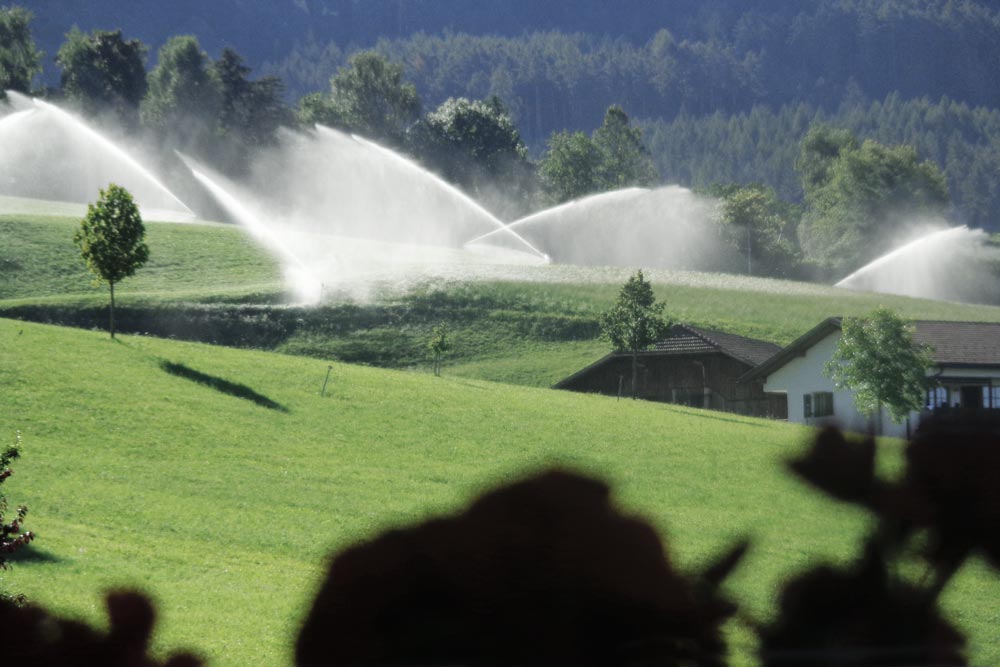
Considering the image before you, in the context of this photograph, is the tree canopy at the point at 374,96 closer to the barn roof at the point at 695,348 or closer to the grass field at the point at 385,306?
the grass field at the point at 385,306

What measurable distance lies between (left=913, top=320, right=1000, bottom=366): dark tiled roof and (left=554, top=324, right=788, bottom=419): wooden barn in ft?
21.5

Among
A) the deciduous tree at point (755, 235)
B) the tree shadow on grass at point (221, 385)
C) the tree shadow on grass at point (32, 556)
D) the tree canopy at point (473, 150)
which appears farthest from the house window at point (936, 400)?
the tree canopy at point (473, 150)

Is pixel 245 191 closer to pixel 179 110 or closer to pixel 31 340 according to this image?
pixel 179 110

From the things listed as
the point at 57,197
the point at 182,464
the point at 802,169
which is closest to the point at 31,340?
the point at 182,464

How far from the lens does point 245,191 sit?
72.9 meters

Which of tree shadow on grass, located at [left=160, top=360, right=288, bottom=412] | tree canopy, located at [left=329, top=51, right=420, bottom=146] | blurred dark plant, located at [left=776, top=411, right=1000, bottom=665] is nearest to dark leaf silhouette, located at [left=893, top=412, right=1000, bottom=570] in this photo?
blurred dark plant, located at [left=776, top=411, right=1000, bottom=665]

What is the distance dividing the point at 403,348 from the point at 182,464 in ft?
76.8

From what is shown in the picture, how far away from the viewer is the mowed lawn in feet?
42.4

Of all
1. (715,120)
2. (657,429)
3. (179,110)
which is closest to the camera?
(657,429)

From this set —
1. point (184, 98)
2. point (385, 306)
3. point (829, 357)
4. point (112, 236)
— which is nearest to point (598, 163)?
point (184, 98)

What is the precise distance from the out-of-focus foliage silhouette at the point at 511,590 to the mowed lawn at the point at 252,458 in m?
6.80

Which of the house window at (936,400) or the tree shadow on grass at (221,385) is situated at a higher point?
the house window at (936,400)

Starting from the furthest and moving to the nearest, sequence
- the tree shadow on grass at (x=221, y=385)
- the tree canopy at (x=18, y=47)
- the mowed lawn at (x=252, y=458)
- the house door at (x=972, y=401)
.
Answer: the tree canopy at (x=18, y=47), the tree shadow on grass at (x=221, y=385), the mowed lawn at (x=252, y=458), the house door at (x=972, y=401)

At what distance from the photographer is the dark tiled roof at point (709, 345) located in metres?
39.1
